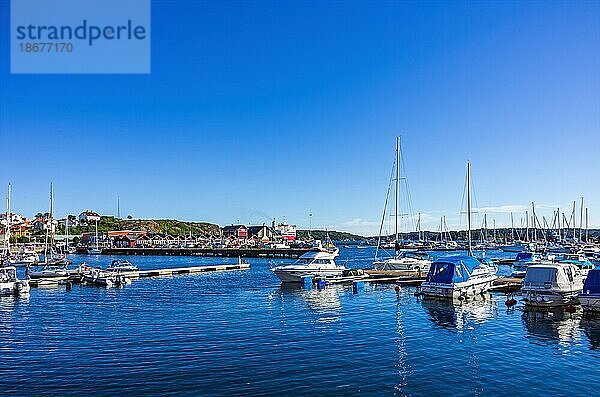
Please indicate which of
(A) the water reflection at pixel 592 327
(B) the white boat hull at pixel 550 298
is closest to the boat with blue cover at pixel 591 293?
(A) the water reflection at pixel 592 327

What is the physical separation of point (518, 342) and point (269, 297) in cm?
2139

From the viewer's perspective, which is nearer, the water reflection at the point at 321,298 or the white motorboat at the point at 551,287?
the white motorboat at the point at 551,287

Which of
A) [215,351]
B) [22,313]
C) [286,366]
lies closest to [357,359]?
[286,366]

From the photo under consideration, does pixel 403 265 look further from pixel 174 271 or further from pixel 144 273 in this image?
pixel 144 273

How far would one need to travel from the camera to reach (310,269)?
50.9 meters

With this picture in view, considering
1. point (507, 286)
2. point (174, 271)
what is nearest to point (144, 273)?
point (174, 271)

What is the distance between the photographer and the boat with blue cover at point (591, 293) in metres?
28.7

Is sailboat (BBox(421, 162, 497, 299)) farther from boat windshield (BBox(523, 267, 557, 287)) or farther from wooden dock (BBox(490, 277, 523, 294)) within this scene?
boat windshield (BBox(523, 267, 557, 287))

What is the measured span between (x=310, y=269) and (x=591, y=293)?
2693 cm

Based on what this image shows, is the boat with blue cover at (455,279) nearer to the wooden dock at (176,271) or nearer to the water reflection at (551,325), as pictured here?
the water reflection at (551,325)

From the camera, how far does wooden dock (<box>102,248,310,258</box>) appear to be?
11838 centimetres

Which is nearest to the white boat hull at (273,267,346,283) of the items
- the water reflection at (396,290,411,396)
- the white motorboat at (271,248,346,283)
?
the white motorboat at (271,248,346,283)

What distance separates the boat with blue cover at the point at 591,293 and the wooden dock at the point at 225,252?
85584mm

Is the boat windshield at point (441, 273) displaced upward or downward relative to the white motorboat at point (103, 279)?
upward
